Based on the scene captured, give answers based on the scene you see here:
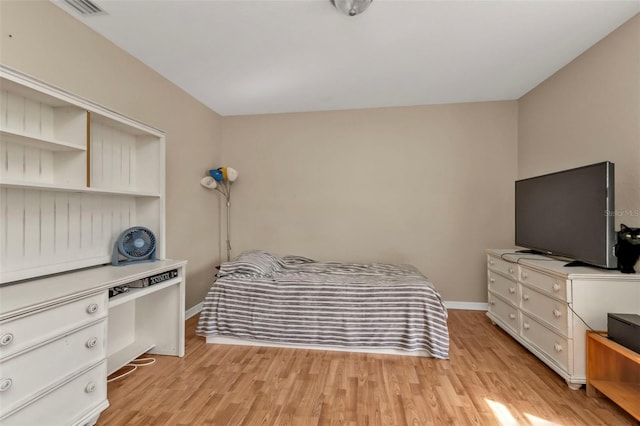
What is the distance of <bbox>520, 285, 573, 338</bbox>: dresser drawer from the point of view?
6.36 ft

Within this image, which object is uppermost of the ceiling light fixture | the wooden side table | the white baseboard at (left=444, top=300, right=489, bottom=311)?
the ceiling light fixture

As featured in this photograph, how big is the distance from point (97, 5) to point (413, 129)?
3.18 m

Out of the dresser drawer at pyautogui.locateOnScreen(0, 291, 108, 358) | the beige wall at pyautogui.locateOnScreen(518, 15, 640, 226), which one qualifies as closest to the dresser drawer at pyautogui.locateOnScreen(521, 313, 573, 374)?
the beige wall at pyautogui.locateOnScreen(518, 15, 640, 226)

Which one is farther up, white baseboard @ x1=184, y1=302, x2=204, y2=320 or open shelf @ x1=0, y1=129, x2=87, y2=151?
open shelf @ x1=0, y1=129, x2=87, y2=151

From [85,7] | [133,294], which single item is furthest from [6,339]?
[85,7]

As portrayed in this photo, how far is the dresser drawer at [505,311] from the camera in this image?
258cm

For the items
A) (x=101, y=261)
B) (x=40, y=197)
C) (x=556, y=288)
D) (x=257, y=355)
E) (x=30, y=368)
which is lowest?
(x=257, y=355)

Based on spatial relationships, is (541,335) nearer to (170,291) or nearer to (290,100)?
(170,291)

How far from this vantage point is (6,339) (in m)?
1.19

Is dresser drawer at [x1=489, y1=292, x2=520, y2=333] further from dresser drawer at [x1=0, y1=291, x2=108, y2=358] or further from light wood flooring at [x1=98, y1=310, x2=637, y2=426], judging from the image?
dresser drawer at [x1=0, y1=291, x2=108, y2=358]

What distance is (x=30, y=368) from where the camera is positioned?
1.28m

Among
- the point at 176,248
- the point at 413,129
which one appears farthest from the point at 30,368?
the point at 413,129

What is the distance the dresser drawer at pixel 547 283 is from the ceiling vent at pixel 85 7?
3.57 meters

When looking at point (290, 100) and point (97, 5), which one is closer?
point (97, 5)
